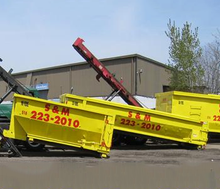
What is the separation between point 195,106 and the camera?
44.8ft

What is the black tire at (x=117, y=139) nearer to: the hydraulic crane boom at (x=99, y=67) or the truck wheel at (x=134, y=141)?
the truck wheel at (x=134, y=141)

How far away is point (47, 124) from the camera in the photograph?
895 cm

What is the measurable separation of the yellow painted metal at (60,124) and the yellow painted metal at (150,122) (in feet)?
7.76

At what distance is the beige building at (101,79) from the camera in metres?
29.5

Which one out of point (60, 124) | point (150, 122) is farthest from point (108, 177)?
point (150, 122)

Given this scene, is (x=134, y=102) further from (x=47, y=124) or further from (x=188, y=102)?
(x=47, y=124)

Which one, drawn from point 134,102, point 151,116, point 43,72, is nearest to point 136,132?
point 151,116

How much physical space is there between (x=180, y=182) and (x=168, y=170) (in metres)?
0.38

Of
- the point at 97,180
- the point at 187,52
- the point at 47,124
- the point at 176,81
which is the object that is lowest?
the point at 97,180

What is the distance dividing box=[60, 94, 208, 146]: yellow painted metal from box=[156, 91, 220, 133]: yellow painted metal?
1807 mm

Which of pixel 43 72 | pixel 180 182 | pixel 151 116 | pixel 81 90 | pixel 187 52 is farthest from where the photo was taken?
pixel 43 72

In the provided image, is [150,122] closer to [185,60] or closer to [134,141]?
[134,141]

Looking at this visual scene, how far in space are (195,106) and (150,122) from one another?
10.4 ft

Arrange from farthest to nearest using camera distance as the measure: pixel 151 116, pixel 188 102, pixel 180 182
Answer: pixel 188 102
pixel 151 116
pixel 180 182
